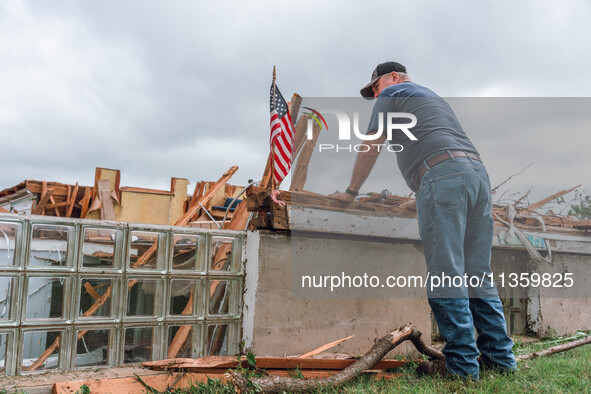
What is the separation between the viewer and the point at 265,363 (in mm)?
2658

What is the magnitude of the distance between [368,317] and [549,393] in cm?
130

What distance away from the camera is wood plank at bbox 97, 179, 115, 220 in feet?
29.0

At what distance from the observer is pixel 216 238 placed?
10.4 feet

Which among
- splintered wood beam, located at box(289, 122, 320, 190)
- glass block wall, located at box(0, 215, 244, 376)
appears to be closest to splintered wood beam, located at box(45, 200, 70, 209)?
splintered wood beam, located at box(289, 122, 320, 190)

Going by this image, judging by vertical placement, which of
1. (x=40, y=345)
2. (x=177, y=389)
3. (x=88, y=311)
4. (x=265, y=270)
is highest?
(x=265, y=270)

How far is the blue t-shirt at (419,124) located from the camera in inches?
110

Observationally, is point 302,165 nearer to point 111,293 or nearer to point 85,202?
point 111,293

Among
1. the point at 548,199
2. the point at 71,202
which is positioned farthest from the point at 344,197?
the point at 71,202

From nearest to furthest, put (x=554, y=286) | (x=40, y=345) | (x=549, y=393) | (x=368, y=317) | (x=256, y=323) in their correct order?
(x=549, y=393)
(x=40, y=345)
(x=256, y=323)
(x=368, y=317)
(x=554, y=286)

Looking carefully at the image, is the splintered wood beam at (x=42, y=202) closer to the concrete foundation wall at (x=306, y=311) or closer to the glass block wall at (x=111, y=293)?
the glass block wall at (x=111, y=293)

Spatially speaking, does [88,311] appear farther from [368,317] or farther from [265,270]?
[368,317]

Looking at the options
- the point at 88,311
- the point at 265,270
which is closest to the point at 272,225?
the point at 265,270

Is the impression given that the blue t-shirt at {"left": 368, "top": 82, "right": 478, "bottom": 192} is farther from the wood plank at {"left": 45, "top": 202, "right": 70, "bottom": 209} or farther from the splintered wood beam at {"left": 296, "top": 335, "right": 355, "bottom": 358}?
the wood plank at {"left": 45, "top": 202, "right": 70, "bottom": 209}

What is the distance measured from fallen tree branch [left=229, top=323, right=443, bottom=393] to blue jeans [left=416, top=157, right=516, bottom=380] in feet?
0.98
